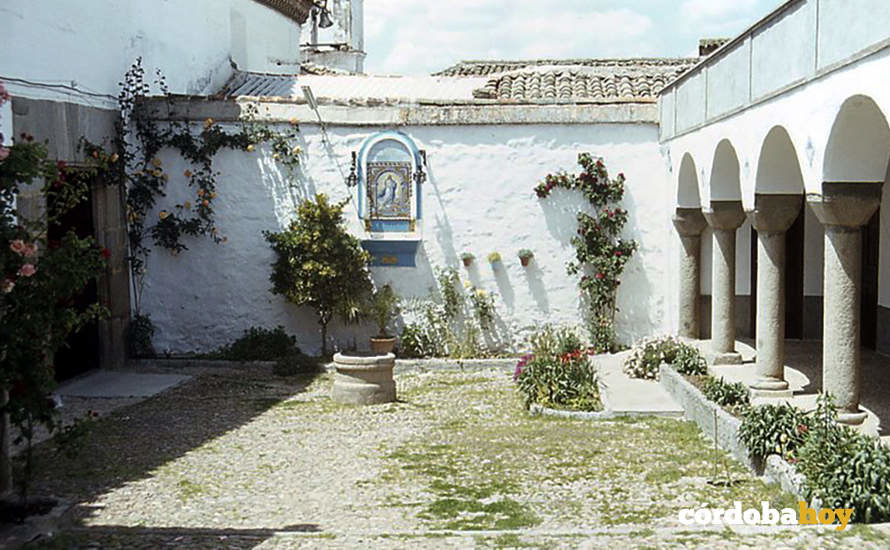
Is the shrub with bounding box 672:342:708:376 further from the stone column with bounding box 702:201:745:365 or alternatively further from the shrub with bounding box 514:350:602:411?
the shrub with bounding box 514:350:602:411

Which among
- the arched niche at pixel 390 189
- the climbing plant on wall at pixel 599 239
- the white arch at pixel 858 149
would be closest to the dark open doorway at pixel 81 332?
the arched niche at pixel 390 189

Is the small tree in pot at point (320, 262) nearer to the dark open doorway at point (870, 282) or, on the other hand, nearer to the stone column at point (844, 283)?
the dark open doorway at point (870, 282)

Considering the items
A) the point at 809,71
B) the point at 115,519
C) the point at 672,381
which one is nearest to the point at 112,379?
the point at 115,519

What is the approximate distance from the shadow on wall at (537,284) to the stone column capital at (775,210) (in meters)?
5.28

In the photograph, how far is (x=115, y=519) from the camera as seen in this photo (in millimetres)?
7570

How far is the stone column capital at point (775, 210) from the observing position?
10.3 meters

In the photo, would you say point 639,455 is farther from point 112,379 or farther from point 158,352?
point 158,352

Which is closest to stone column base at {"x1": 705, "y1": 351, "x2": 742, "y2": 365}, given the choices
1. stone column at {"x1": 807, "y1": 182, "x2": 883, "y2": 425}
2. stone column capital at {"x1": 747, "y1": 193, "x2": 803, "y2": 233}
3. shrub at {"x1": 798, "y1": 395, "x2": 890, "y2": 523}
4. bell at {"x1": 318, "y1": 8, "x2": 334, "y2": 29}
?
stone column capital at {"x1": 747, "y1": 193, "x2": 803, "y2": 233}

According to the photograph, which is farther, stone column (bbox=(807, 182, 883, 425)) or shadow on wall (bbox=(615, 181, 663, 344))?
shadow on wall (bbox=(615, 181, 663, 344))

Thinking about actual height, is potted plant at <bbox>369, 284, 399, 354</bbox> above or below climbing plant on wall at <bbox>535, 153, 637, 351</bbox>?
below

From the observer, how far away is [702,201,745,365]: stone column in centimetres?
1234

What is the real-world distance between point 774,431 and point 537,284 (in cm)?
735

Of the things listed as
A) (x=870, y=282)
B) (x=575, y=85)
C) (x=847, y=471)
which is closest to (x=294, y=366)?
(x=575, y=85)

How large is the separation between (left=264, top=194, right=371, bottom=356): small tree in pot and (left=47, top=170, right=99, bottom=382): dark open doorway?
2594 millimetres
